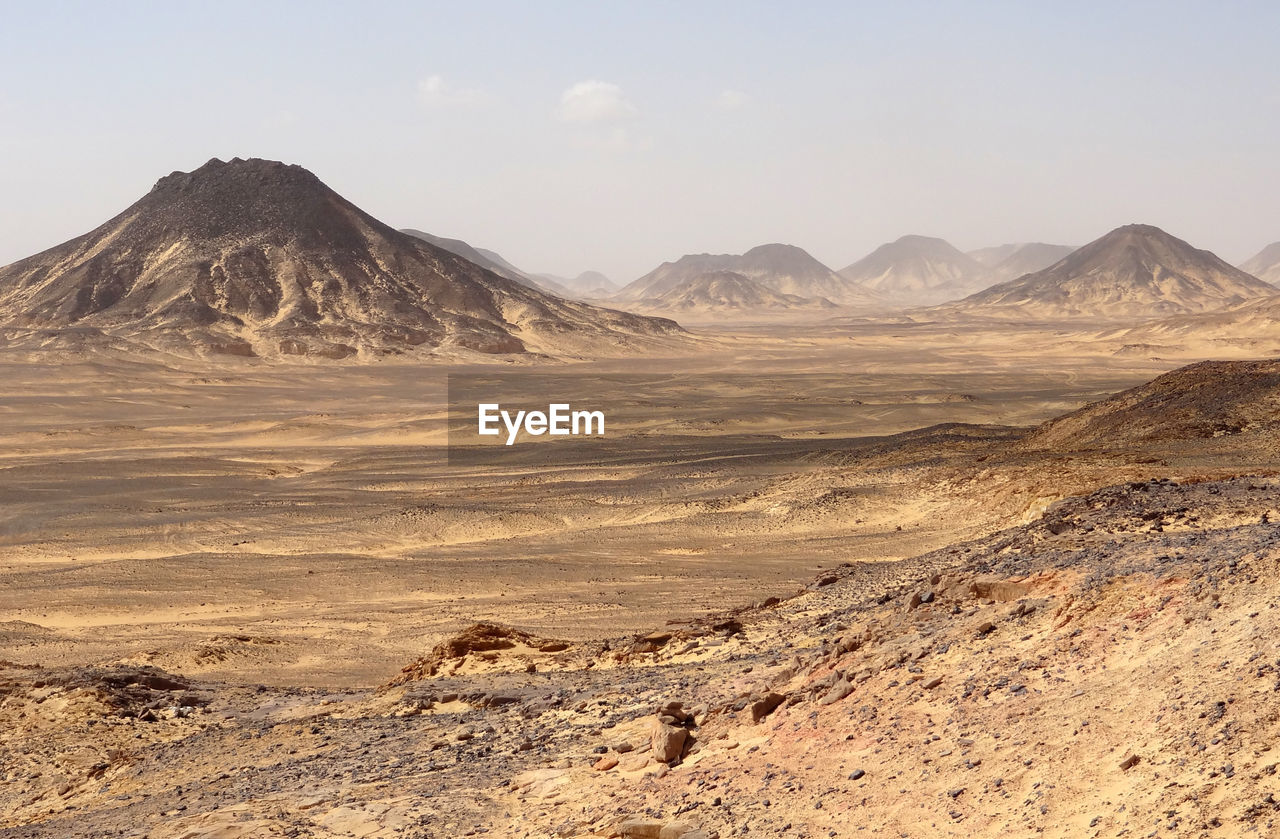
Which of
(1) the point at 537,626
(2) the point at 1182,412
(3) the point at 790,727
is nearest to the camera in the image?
(3) the point at 790,727

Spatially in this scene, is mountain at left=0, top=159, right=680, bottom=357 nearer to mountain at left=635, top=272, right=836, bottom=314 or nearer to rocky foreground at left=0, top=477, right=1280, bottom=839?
rocky foreground at left=0, top=477, right=1280, bottom=839

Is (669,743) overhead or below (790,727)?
below

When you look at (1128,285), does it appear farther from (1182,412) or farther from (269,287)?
(1182,412)

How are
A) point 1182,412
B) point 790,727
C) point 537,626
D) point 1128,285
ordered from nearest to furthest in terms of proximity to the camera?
point 790,727, point 537,626, point 1182,412, point 1128,285

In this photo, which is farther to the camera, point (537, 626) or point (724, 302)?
point (724, 302)

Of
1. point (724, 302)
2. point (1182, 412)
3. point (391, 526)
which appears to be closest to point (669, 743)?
point (391, 526)

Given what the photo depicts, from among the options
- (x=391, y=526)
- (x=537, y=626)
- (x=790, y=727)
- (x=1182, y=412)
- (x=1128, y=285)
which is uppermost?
(x=1128, y=285)

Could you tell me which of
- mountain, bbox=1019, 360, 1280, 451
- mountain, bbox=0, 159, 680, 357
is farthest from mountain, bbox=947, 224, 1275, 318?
mountain, bbox=1019, 360, 1280, 451
